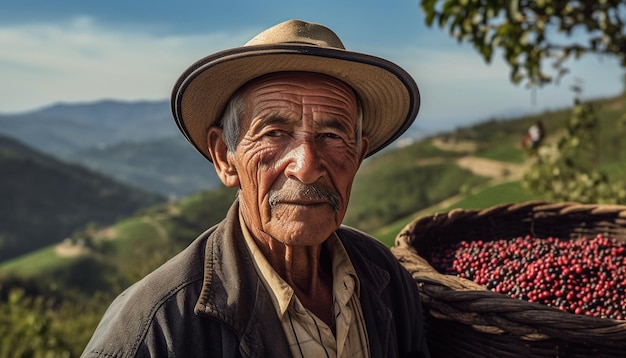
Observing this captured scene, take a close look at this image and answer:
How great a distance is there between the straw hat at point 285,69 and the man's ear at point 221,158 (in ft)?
0.15

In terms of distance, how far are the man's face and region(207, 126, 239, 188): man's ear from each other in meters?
0.09

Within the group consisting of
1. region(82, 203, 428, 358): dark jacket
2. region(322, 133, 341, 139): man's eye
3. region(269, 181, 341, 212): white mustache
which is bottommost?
region(82, 203, 428, 358): dark jacket

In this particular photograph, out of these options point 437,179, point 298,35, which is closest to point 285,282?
point 298,35

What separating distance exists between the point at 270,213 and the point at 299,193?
13cm

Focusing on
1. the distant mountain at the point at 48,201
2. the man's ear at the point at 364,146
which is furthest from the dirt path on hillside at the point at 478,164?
the distant mountain at the point at 48,201

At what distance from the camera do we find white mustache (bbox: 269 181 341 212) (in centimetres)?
193

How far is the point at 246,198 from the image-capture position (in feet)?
6.75

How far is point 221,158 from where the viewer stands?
2.16 metres

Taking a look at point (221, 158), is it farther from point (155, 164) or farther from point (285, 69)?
point (155, 164)

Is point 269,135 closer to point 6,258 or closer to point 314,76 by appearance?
point 314,76

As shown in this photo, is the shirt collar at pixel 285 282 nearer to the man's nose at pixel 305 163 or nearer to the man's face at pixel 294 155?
the man's face at pixel 294 155

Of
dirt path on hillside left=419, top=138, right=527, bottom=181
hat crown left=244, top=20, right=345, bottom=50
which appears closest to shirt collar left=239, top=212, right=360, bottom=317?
hat crown left=244, top=20, right=345, bottom=50

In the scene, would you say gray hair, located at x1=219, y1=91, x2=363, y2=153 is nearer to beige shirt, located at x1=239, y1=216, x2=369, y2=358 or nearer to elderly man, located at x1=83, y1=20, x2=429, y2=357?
elderly man, located at x1=83, y1=20, x2=429, y2=357

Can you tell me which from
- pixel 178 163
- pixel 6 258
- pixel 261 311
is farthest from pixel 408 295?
pixel 178 163
